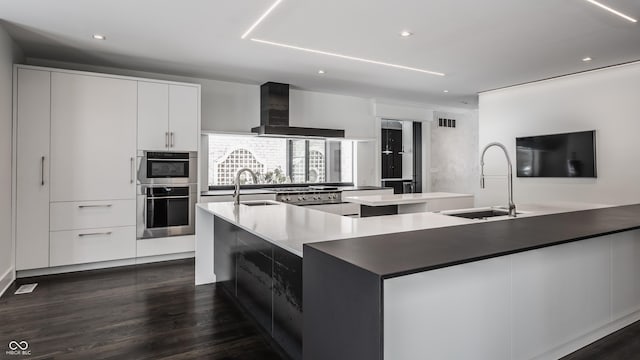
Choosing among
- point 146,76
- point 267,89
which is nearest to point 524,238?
point 267,89

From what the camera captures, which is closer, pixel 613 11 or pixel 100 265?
pixel 613 11

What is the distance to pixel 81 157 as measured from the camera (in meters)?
3.88

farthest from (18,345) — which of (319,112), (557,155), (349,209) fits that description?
(557,155)

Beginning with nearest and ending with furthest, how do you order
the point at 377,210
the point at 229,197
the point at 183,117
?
the point at 377,210, the point at 183,117, the point at 229,197

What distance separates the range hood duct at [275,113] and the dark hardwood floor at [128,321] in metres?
2.38

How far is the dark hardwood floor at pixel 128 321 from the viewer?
215cm

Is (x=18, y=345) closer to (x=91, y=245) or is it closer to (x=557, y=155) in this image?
(x=91, y=245)

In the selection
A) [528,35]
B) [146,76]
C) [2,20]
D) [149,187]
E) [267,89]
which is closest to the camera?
[2,20]

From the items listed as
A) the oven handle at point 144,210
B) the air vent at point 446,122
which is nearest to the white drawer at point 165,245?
the oven handle at point 144,210

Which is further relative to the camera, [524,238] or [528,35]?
[528,35]

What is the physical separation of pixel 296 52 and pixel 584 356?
3.47m

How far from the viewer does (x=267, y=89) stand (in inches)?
206

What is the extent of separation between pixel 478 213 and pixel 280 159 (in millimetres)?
3616

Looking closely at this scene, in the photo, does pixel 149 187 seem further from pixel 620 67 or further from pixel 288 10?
pixel 620 67
